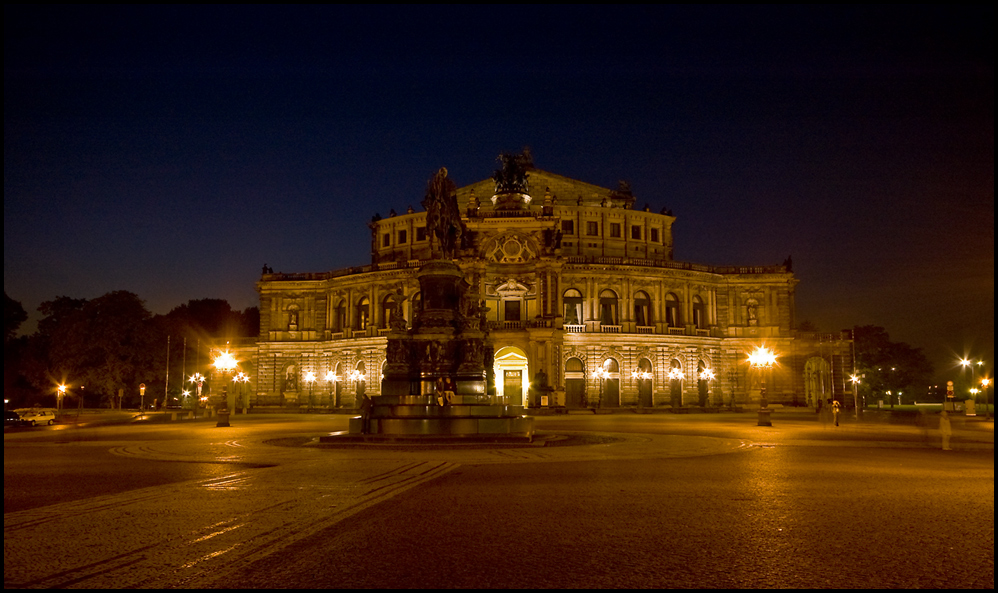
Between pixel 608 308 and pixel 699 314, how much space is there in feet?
34.5

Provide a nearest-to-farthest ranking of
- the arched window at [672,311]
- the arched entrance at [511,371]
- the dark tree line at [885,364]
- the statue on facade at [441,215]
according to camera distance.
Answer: the statue on facade at [441,215]
the arched entrance at [511,371]
the arched window at [672,311]
the dark tree line at [885,364]

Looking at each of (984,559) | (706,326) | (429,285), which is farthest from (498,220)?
(984,559)

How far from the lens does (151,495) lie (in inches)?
516

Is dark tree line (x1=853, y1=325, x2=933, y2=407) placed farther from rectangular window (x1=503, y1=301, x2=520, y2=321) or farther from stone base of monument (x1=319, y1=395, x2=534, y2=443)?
stone base of monument (x1=319, y1=395, x2=534, y2=443)

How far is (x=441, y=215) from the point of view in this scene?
29.9m

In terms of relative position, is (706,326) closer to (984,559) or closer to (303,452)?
(303,452)

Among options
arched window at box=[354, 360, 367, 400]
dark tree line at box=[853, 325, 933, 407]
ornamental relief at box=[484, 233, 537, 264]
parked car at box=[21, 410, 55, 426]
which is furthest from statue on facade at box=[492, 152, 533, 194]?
dark tree line at box=[853, 325, 933, 407]

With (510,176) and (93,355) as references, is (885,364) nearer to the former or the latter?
(510,176)

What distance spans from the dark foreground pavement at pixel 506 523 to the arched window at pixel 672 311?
56751 mm

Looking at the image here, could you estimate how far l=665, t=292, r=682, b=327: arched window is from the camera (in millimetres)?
76125

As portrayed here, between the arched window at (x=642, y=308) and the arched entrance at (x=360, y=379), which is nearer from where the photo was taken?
the arched window at (x=642, y=308)

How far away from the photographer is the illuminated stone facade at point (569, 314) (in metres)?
70.5

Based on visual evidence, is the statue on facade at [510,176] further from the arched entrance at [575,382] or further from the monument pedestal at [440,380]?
the monument pedestal at [440,380]

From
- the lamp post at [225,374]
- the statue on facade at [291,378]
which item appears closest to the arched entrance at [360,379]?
the statue on facade at [291,378]
